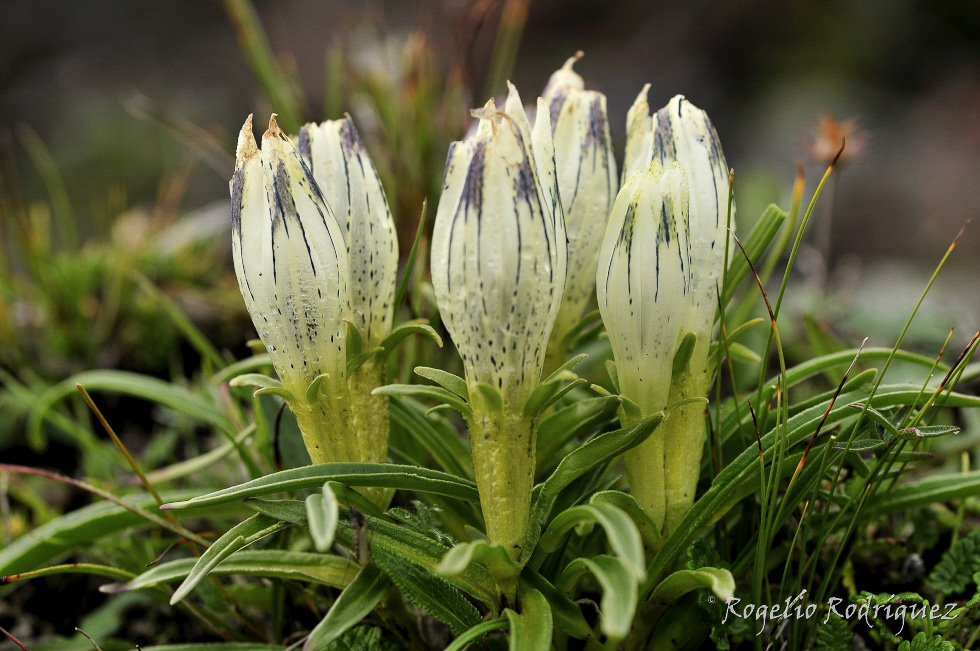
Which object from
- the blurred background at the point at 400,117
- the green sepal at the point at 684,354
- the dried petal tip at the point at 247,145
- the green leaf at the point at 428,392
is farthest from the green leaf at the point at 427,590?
the blurred background at the point at 400,117

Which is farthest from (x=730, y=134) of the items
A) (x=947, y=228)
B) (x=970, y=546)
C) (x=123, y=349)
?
(x=970, y=546)

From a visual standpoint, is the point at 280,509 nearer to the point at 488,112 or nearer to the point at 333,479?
the point at 333,479

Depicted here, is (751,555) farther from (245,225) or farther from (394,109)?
(394,109)

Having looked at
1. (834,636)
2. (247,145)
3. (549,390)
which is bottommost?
(834,636)

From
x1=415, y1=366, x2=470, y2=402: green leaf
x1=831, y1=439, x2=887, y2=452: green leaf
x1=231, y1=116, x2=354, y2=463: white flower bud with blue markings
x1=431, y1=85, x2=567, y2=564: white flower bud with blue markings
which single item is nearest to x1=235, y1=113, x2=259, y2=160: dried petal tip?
x1=231, y1=116, x2=354, y2=463: white flower bud with blue markings

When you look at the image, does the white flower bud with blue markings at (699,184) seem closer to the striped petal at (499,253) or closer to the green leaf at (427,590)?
the striped petal at (499,253)

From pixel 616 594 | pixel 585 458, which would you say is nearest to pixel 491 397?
pixel 585 458

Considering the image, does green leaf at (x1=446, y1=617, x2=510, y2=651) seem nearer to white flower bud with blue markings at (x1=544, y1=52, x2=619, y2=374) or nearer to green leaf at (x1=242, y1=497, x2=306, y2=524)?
green leaf at (x1=242, y1=497, x2=306, y2=524)
